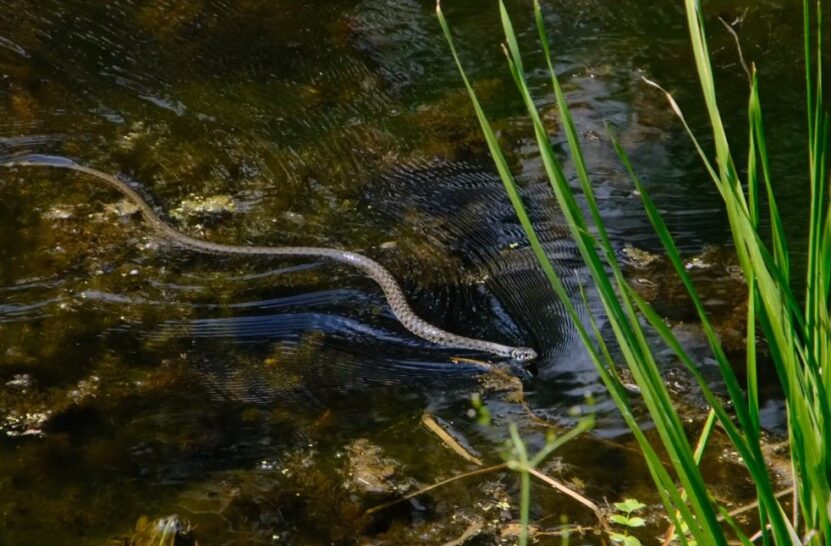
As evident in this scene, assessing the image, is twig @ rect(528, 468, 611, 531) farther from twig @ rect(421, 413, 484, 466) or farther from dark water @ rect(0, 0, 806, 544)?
twig @ rect(421, 413, 484, 466)

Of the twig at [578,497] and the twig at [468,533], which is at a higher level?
the twig at [578,497]

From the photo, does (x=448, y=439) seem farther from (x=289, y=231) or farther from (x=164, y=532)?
(x=289, y=231)

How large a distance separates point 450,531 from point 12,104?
5.59m

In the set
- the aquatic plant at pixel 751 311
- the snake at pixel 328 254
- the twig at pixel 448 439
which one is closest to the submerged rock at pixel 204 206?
the snake at pixel 328 254

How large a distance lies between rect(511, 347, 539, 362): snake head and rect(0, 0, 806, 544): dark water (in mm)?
116

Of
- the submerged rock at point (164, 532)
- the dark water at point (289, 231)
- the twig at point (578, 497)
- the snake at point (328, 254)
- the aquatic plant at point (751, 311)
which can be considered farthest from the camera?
the snake at point (328, 254)

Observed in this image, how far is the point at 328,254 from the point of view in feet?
21.1

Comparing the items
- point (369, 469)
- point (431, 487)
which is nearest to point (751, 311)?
point (431, 487)

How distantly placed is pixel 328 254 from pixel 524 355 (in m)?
1.62

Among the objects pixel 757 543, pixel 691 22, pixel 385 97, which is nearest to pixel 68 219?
pixel 385 97

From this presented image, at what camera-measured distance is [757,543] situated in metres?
4.07

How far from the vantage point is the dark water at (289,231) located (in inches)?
184

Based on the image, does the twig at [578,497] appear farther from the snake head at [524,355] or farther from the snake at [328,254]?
the snake at [328,254]

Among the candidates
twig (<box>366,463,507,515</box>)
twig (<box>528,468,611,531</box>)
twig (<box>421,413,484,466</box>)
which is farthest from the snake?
twig (<box>528,468,611,531</box>)
